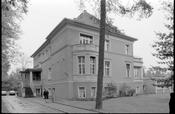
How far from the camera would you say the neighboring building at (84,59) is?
3675cm

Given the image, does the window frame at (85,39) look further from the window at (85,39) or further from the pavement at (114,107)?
the pavement at (114,107)

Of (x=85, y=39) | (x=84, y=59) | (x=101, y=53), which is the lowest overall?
(x=101, y=53)

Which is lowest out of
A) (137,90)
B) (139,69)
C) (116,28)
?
(137,90)

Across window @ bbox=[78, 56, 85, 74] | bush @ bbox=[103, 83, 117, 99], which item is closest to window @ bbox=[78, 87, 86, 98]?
window @ bbox=[78, 56, 85, 74]

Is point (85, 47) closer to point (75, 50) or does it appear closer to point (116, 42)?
point (75, 50)

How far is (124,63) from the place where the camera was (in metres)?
46.1

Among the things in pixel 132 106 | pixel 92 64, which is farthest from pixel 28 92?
pixel 132 106

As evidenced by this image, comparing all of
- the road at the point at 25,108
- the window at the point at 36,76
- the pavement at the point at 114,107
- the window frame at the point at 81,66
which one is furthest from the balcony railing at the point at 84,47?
the window at the point at 36,76

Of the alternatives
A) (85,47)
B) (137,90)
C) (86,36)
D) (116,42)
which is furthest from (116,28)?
(137,90)

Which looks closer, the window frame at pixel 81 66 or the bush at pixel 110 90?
the window frame at pixel 81 66

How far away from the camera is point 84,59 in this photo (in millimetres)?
36969

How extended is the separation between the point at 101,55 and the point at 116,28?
16.8 ft

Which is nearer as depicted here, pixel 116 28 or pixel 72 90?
pixel 116 28

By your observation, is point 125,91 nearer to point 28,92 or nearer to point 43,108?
point 43,108
